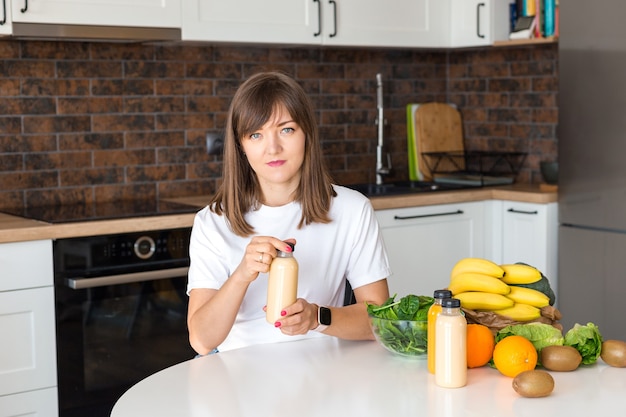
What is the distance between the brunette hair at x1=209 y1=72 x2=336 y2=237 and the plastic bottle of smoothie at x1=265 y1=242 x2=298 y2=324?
416mm

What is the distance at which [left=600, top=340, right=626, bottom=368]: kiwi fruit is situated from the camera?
1749 mm

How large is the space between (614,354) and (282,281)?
0.62 m

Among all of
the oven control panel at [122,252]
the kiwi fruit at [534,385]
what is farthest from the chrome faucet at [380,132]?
the kiwi fruit at [534,385]

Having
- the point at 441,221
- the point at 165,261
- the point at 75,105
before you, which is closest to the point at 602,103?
the point at 441,221

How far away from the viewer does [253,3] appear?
360 centimetres

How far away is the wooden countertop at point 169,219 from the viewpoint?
2.91 meters

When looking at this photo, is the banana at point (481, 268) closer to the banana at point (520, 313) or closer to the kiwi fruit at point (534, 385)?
the banana at point (520, 313)

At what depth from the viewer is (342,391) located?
164cm

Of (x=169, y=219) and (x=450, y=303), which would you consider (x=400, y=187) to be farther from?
(x=450, y=303)

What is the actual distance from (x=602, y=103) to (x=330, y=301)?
1.76 metres

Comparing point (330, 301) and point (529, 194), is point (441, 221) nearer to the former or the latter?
point (529, 194)

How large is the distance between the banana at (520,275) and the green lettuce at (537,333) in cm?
15

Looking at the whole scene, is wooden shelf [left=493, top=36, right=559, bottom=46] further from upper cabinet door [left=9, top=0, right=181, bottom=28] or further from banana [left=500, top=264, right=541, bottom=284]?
banana [left=500, top=264, right=541, bottom=284]

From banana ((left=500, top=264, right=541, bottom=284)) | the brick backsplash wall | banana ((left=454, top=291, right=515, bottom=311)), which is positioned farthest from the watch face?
the brick backsplash wall
